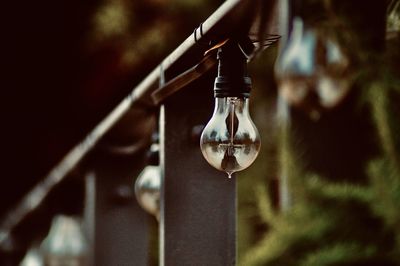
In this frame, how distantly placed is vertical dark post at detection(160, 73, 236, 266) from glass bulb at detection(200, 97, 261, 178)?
0.42m

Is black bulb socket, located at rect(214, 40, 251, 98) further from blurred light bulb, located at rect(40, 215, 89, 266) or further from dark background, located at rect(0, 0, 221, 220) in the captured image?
dark background, located at rect(0, 0, 221, 220)

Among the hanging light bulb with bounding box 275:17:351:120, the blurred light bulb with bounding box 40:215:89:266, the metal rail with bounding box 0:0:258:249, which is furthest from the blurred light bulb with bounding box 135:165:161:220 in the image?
the blurred light bulb with bounding box 40:215:89:266

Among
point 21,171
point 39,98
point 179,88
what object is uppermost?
point 39,98

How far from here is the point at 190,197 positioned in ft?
6.12

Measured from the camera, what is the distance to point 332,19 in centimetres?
240

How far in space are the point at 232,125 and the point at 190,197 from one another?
1.68 ft

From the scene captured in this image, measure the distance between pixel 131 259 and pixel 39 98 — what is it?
4.83 m

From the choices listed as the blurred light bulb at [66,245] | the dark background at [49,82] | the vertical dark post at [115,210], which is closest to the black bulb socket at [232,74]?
the vertical dark post at [115,210]

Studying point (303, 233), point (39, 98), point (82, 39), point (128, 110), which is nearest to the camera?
point (128, 110)

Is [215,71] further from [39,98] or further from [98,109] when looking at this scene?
[39,98]

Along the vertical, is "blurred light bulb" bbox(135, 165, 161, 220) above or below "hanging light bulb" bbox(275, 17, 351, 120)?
below

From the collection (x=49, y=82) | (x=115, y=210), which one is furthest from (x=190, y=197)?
(x=49, y=82)

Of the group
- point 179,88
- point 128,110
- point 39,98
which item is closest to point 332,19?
point 128,110

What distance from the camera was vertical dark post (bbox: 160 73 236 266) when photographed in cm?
183
